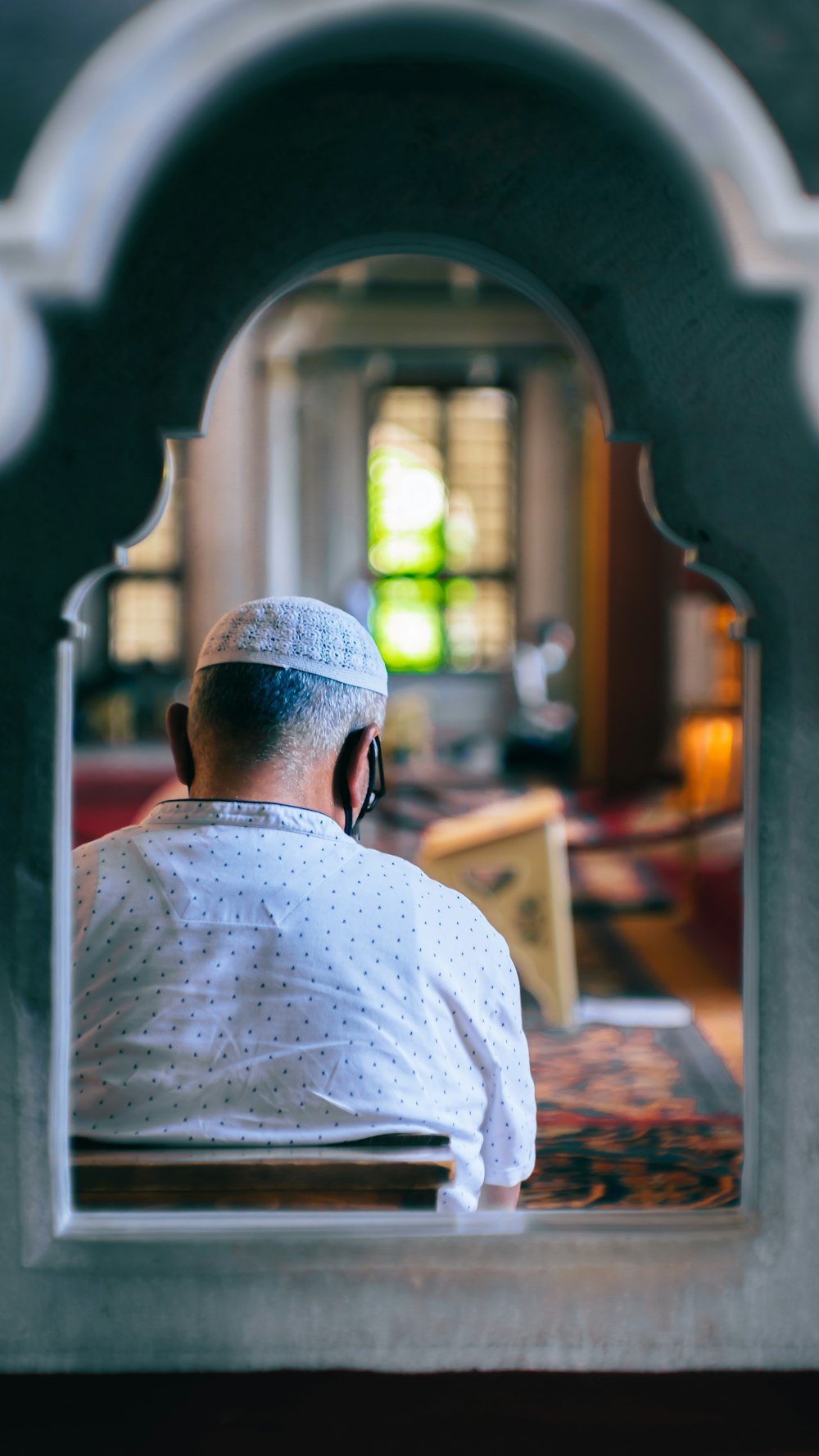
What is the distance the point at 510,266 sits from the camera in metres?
1.33

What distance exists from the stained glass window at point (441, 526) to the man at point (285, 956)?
10785 mm

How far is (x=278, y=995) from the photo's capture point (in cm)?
146

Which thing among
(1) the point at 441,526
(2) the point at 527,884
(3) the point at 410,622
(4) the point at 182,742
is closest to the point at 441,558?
(1) the point at 441,526

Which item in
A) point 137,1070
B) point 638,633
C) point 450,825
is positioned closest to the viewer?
point 137,1070

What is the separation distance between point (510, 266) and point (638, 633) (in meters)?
9.17

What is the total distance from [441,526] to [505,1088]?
1114 centimetres

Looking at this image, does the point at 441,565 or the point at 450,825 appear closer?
the point at 450,825

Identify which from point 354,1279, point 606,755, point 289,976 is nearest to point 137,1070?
point 289,976

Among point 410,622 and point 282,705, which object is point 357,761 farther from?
point 410,622

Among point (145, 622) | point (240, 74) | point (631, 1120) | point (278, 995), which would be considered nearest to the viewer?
point (240, 74)

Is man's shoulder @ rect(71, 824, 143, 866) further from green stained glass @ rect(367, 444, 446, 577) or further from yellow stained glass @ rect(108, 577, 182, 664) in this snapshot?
green stained glass @ rect(367, 444, 446, 577)

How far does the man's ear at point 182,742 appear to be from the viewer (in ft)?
5.22

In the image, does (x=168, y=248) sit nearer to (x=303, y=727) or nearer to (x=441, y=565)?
(x=303, y=727)

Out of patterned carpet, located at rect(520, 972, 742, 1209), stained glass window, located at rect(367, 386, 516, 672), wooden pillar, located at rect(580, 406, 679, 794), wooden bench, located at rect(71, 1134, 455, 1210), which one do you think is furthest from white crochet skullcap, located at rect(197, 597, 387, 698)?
A: stained glass window, located at rect(367, 386, 516, 672)
